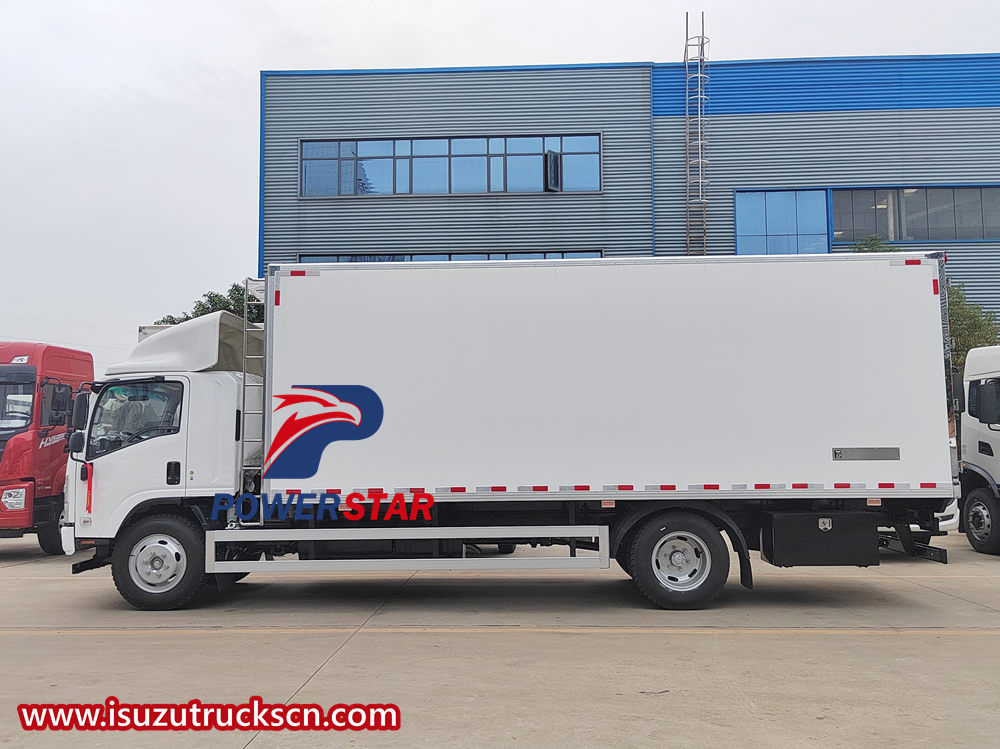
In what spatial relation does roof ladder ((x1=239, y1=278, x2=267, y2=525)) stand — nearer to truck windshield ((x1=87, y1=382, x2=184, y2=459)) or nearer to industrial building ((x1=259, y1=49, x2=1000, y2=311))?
truck windshield ((x1=87, y1=382, x2=184, y2=459))

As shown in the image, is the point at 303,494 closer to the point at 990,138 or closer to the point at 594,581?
the point at 594,581

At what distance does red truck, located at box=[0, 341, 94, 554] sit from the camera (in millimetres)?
12945

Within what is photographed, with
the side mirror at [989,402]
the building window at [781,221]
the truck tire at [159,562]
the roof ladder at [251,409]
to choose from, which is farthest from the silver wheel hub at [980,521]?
the building window at [781,221]

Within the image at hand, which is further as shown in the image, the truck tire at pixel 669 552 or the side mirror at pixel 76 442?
the side mirror at pixel 76 442

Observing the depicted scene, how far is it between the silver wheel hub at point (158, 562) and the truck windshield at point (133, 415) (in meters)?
1.07

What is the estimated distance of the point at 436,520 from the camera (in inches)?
353

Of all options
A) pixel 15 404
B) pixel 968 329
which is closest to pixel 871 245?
pixel 968 329

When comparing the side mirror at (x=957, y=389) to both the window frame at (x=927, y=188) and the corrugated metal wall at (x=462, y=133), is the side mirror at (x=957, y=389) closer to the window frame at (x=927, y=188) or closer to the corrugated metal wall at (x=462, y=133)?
the corrugated metal wall at (x=462, y=133)

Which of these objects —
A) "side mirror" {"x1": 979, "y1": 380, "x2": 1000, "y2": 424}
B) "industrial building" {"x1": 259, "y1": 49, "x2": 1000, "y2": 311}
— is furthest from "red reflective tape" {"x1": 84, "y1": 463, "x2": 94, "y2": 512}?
"industrial building" {"x1": 259, "y1": 49, "x2": 1000, "y2": 311}

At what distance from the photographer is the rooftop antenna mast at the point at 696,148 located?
92.1 feet

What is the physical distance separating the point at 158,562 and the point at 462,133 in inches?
871

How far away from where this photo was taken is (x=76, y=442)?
8.82 meters

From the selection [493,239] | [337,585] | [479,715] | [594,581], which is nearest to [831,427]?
[594,581]

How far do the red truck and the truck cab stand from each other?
13.6 meters
